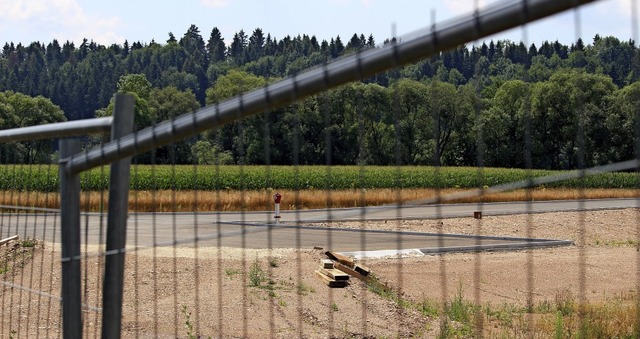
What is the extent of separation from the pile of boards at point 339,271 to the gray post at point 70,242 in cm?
943

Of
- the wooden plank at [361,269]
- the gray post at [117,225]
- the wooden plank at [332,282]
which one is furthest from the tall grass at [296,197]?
the wooden plank at [361,269]

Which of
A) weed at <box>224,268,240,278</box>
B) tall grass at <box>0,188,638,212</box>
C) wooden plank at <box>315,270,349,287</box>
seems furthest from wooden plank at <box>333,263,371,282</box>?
tall grass at <box>0,188,638,212</box>

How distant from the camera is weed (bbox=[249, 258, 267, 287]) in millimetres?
12828

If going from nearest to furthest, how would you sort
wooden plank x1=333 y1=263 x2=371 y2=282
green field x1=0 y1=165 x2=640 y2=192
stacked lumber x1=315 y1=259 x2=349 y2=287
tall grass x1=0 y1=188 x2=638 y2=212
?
green field x1=0 y1=165 x2=640 y2=192, tall grass x1=0 y1=188 x2=638 y2=212, stacked lumber x1=315 y1=259 x2=349 y2=287, wooden plank x1=333 y1=263 x2=371 y2=282

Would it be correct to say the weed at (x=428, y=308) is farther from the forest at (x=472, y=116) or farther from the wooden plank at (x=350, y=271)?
the forest at (x=472, y=116)

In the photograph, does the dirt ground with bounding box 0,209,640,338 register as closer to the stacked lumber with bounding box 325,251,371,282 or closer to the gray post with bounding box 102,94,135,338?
the stacked lumber with bounding box 325,251,371,282

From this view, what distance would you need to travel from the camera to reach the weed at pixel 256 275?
12.8 m

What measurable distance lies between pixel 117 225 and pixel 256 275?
9764mm

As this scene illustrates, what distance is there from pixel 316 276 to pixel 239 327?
3.79 m

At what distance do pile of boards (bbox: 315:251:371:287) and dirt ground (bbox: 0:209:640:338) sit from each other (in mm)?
125

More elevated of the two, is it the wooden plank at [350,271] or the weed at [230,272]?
the weed at [230,272]

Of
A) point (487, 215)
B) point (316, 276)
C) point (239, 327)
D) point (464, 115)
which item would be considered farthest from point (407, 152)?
point (487, 215)

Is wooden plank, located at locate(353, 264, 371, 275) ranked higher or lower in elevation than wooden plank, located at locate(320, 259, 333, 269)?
lower

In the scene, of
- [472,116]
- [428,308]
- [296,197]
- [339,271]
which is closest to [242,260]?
[428,308]
